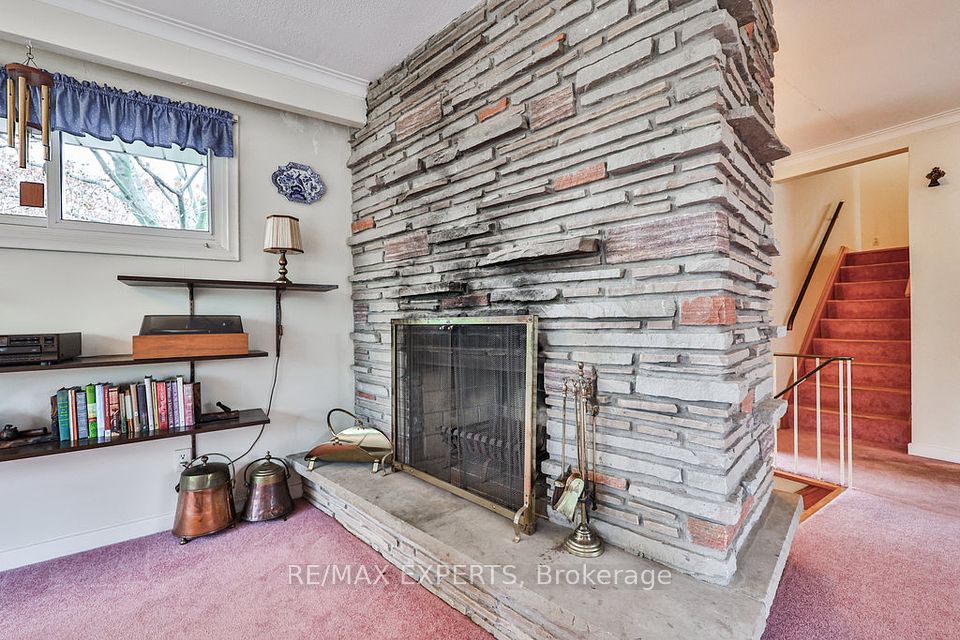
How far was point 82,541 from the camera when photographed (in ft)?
7.34

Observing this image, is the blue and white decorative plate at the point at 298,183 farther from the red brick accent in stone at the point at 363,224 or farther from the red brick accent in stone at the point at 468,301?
the red brick accent in stone at the point at 468,301

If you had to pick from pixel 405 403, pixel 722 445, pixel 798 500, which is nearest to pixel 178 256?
pixel 405 403

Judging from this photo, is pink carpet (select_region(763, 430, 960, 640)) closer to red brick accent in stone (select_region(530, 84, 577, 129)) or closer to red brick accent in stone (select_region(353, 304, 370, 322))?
red brick accent in stone (select_region(530, 84, 577, 129))

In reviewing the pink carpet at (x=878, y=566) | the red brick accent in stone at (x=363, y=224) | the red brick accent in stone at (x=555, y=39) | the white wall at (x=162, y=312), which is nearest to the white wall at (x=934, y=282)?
the pink carpet at (x=878, y=566)

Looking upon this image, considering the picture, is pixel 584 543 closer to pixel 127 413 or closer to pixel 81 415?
pixel 127 413

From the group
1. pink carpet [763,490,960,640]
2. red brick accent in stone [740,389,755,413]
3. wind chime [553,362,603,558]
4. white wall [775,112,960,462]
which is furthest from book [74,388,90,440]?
white wall [775,112,960,462]

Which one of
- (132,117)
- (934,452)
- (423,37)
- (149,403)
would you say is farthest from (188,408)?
(934,452)

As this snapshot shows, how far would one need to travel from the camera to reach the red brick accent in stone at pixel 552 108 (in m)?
1.76

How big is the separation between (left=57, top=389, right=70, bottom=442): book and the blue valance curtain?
1260 millimetres

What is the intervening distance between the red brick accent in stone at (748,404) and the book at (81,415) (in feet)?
9.40

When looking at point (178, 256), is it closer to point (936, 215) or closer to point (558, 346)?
point (558, 346)

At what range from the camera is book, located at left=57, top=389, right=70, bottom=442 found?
82.0 inches

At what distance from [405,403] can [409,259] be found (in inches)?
32.5

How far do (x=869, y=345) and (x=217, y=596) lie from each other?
19.2ft
